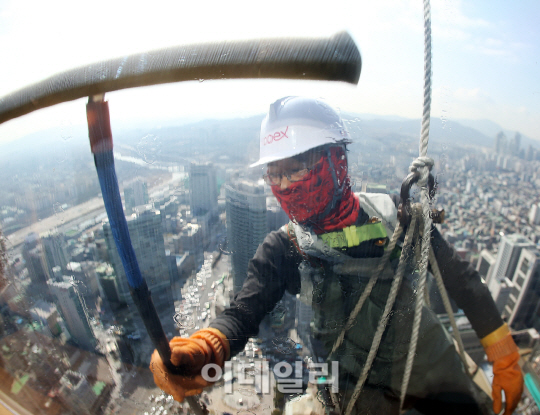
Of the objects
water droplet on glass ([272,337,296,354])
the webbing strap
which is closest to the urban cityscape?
water droplet on glass ([272,337,296,354])

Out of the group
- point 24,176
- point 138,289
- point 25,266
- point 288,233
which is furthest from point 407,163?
point 25,266

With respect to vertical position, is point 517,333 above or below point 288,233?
below

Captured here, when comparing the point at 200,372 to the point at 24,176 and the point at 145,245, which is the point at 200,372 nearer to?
the point at 145,245

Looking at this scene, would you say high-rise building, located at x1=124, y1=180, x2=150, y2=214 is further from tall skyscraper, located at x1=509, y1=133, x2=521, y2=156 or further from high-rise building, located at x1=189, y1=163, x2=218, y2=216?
tall skyscraper, located at x1=509, y1=133, x2=521, y2=156

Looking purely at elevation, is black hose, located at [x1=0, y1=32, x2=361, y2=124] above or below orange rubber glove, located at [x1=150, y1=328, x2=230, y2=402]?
above

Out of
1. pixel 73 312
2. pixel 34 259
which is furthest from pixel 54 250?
pixel 73 312

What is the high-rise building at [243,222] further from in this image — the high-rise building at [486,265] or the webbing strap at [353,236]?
the high-rise building at [486,265]

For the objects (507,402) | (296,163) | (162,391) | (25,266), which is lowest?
(162,391)

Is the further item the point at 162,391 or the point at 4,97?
the point at 162,391
